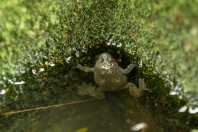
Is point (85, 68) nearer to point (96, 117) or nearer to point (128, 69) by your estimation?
point (128, 69)

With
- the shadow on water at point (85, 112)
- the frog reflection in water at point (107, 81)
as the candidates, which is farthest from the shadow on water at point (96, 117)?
the frog reflection in water at point (107, 81)

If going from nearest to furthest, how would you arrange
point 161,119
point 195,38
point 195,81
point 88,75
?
point 195,38 < point 195,81 < point 161,119 < point 88,75

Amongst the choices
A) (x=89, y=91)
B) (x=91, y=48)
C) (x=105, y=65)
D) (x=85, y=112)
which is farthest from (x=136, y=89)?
(x=91, y=48)

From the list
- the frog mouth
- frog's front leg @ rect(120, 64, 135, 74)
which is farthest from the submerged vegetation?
the frog mouth

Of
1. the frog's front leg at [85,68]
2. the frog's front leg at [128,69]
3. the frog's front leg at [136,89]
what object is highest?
the frog's front leg at [85,68]

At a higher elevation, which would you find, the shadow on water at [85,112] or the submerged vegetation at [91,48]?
the submerged vegetation at [91,48]

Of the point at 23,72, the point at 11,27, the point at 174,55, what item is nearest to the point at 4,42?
the point at 11,27

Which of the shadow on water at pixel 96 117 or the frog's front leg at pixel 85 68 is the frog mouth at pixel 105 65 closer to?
the frog's front leg at pixel 85 68

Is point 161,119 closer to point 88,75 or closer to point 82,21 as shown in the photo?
point 88,75
